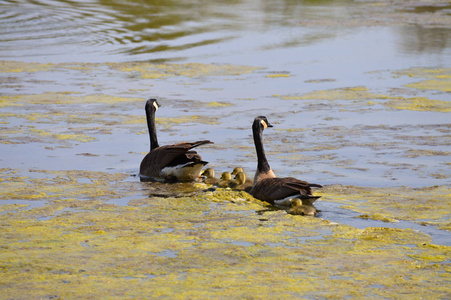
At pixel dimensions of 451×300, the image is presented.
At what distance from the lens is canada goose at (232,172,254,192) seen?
32.5 ft

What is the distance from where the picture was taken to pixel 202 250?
7391mm

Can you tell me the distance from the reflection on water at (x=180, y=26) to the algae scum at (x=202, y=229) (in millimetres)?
10692

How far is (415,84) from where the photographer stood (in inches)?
695

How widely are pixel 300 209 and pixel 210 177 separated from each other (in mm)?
2181

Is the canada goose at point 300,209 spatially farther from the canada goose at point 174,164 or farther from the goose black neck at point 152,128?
the goose black neck at point 152,128

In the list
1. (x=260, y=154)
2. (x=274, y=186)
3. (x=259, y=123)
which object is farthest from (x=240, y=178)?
(x=274, y=186)

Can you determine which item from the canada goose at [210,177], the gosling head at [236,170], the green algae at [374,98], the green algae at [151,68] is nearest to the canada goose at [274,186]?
the gosling head at [236,170]

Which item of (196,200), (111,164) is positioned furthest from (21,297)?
(111,164)

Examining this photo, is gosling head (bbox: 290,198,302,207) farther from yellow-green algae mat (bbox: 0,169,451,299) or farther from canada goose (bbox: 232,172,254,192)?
canada goose (bbox: 232,172,254,192)

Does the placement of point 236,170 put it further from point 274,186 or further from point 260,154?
point 274,186

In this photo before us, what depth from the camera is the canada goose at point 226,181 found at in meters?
10.1

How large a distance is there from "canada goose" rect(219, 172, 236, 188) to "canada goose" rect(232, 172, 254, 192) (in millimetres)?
68

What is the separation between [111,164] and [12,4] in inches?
1063

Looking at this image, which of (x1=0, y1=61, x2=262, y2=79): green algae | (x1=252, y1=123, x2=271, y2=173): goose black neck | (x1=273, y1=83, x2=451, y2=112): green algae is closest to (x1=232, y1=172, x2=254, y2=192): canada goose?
(x1=252, y1=123, x2=271, y2=173): goose black neck
